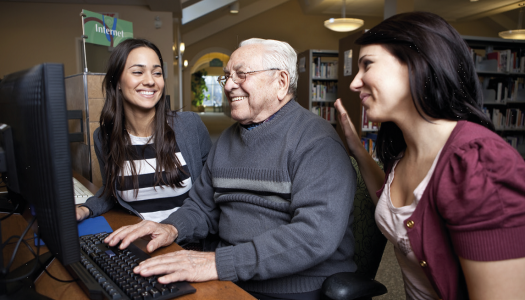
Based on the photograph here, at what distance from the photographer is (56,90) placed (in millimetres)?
560

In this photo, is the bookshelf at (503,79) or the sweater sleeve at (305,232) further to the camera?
the bookshelf at (503,79)

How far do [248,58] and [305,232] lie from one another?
61 centimetres

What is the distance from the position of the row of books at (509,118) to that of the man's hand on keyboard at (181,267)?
5.50 m

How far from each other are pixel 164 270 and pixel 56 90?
475mm

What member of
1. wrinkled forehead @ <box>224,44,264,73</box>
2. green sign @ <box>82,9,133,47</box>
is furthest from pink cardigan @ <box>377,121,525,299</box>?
green sign @ <box>82,9,133,47</box>

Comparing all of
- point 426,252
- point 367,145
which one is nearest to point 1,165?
point 426,252

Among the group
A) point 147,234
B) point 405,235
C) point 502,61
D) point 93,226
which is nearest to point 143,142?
point 93,226

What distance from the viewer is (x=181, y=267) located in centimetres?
86

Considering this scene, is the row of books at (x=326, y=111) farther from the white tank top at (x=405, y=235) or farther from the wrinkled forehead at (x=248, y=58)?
the white tank top at (x=405, y=235)

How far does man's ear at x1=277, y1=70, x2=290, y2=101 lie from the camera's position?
125 centimetres

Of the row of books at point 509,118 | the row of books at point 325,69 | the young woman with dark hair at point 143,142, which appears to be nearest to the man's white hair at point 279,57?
the young woman with dark hair at point 143,142

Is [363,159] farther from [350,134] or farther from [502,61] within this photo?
[502,61]

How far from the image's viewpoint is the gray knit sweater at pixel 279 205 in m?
0.98

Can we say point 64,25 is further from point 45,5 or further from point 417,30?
point 417,30
